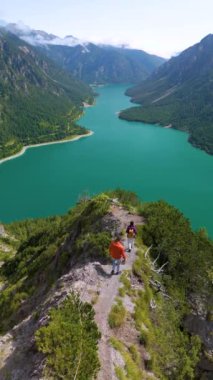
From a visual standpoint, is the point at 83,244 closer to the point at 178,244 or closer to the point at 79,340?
the point at 178,244

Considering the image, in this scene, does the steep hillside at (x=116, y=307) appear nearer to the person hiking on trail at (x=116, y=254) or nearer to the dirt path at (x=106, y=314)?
the dirt path at (x=106, y=314)

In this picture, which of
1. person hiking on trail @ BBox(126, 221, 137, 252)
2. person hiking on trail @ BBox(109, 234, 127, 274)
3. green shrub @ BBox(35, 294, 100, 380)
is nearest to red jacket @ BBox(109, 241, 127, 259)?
person hiking on trail @ BBox(109, 234, 127, 274)

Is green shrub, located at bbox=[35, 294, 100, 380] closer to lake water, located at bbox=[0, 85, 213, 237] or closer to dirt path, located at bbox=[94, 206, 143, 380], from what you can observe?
dirt path, located at bbox=[94, 206, 143, 380]

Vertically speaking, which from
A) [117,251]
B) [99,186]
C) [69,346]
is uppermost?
[99,186]

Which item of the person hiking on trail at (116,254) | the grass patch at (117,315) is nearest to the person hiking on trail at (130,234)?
the person hiking on trail at (116,254)

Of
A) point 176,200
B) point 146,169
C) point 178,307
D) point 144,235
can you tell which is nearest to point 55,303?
point 178,307

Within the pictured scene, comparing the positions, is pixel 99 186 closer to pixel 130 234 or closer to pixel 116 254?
pixel 130 234

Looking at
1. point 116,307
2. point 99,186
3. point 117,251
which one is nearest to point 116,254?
point 117,251

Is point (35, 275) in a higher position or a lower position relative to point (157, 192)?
lower
